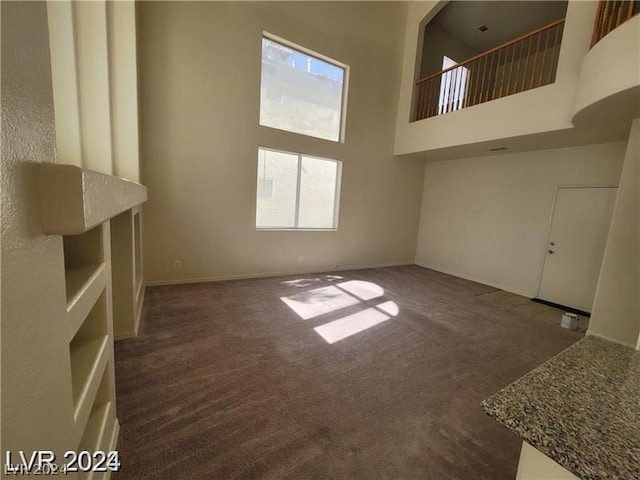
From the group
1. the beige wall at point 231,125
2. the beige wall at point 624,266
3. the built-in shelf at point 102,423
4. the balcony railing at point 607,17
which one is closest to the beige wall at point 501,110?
the balcony railing at point 607,17

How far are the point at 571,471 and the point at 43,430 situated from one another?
1.09 meters

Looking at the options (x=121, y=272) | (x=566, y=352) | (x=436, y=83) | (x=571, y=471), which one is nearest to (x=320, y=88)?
(x=436, y=83)

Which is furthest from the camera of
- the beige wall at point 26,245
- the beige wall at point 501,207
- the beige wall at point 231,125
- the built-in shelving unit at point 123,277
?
the beige wall at point 501,207

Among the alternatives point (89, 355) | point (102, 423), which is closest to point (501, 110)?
point (89, 355)

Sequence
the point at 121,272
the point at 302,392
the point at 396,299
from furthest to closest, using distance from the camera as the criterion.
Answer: the point at 396,299 → the point at 121,272 → the point at 302,392

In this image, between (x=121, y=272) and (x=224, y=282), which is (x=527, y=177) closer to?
(x=224, y=282)

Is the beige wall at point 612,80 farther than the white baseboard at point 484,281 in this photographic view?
No

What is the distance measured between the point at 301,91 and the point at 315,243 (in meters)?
2.82

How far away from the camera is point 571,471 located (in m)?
0.52

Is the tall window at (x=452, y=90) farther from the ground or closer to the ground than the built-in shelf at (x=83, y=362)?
farther from the ground

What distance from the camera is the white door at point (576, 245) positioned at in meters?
4.14

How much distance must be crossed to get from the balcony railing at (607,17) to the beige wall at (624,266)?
1081 mm

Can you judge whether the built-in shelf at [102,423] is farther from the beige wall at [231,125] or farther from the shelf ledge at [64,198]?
the beige wall at [231,125]

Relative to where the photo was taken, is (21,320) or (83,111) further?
(83,111)
